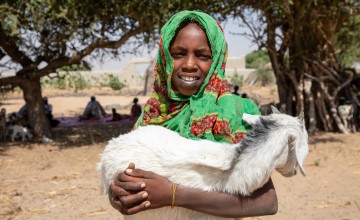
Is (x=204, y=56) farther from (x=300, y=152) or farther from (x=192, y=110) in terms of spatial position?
(x=300, y=152)

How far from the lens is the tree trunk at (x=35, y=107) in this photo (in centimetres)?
1105

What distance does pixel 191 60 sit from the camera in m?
1.70

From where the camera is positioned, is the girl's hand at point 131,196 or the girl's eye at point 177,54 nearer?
the girl's hand at point 131,196

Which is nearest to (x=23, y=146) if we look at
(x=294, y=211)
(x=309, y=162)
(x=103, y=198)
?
(x=103, y=198)

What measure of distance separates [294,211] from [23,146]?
7.76 m

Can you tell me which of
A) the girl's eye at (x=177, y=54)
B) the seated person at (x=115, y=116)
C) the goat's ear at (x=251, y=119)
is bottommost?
the seated person at (x=115, y=116)

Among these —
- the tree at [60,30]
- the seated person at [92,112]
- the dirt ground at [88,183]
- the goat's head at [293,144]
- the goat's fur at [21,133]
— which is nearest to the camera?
the goat's head at [293,144]

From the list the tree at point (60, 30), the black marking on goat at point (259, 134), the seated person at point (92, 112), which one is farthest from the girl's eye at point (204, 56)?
the seated person at point (92, 112)

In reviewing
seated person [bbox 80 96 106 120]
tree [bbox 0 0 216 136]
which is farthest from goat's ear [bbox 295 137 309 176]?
seated person [bbox 80 96 106 120]

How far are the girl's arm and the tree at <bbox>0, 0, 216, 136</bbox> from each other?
273 inches

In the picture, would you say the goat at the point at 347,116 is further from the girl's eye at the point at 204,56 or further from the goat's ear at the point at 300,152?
the goat's ear at the point at 300,152

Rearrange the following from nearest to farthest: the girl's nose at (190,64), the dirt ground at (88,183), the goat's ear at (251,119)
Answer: the goat's ear at (251,119) → the girl's nose at (190,64) → the dirt ground at (88,183)

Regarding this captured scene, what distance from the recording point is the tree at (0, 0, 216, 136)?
8516mm

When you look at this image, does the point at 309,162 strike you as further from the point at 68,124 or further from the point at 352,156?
the point at 68,124
